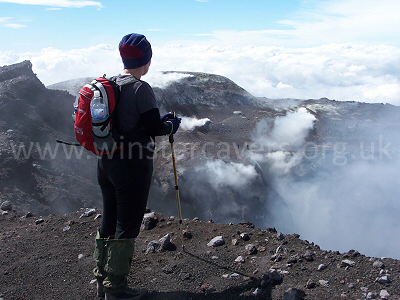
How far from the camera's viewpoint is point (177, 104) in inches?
1042

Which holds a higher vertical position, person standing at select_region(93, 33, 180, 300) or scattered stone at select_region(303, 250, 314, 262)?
person standing at select_region(93, 33, 180, 300)

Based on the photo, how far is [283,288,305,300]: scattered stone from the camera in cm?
268

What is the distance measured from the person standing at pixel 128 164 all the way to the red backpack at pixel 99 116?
0.21 feet

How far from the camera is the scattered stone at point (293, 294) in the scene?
8.78 ft

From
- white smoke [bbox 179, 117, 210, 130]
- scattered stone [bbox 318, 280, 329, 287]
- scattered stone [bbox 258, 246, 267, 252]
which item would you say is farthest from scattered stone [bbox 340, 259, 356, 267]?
white smoke [bbox 179, 117, 210, 130]

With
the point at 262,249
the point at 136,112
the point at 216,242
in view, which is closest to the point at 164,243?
the point at 216,242

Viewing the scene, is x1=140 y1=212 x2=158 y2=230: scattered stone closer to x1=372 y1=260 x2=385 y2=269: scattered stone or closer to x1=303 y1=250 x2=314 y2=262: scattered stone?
x1=303 y1=250 x2=314 y2=262: scattered stone

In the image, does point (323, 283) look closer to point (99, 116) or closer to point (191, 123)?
point (99, 116)

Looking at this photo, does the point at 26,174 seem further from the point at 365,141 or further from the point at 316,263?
the point at 365,141

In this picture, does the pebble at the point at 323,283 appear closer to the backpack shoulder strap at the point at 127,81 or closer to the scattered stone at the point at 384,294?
the scattered stone at the point at 384,294

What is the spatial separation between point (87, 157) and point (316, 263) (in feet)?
44.4

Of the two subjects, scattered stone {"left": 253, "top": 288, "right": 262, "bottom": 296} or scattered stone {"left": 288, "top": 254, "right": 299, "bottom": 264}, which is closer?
scattered stone {"left": 253, "top": 288, "right": 262, "bottom": 296}

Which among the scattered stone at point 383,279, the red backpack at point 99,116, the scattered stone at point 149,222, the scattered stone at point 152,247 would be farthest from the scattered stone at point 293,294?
the scattered stone at point 149,222

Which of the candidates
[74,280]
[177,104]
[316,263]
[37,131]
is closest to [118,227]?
[74,280]
